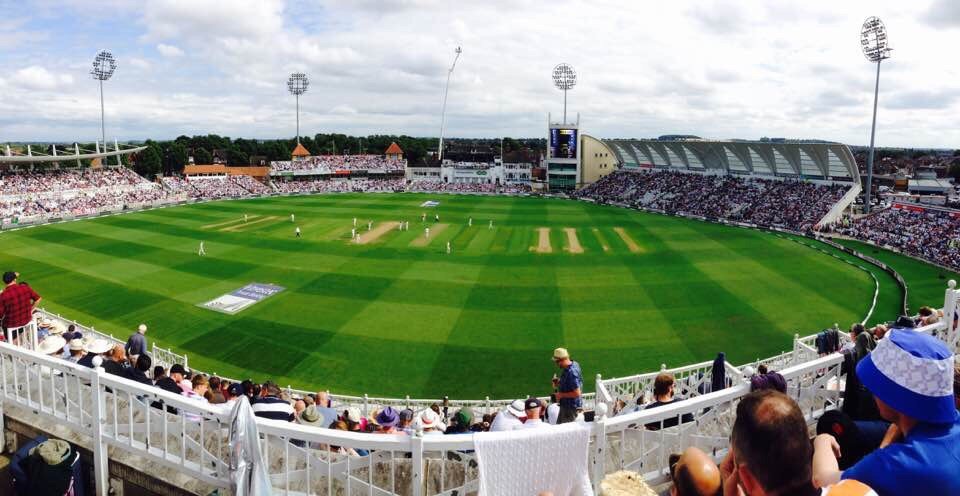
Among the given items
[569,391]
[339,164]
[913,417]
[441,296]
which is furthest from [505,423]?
[339,164]

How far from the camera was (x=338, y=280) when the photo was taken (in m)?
29.5

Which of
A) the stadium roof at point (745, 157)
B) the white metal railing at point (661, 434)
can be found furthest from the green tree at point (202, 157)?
the white metal railing at point (661, 434)

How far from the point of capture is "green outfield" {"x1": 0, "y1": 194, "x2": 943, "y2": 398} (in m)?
19.4

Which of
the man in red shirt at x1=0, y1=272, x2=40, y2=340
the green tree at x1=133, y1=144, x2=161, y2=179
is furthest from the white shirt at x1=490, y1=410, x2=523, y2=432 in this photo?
the green tree at x1=133, y1=144, x2=161, y2=179

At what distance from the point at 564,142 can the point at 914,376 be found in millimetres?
83948

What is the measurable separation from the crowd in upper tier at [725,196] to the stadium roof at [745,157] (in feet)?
4.63

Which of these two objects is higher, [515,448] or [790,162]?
[790,162]

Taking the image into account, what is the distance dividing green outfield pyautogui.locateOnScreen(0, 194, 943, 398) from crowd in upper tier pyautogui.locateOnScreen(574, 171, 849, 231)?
7677 mm

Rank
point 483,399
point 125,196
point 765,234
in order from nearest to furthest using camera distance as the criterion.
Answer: point 483,399 < point 765,234 < point 125,196

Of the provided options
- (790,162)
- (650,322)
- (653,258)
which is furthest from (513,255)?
(790,162)

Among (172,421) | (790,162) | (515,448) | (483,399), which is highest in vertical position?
(790,162)

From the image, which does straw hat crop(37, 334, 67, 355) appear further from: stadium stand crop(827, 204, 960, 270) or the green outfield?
stadium stand crop(827, 204, 960, 270)

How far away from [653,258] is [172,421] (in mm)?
32779

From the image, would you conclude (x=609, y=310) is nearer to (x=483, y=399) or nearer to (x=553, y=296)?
(x=553, y=296)
